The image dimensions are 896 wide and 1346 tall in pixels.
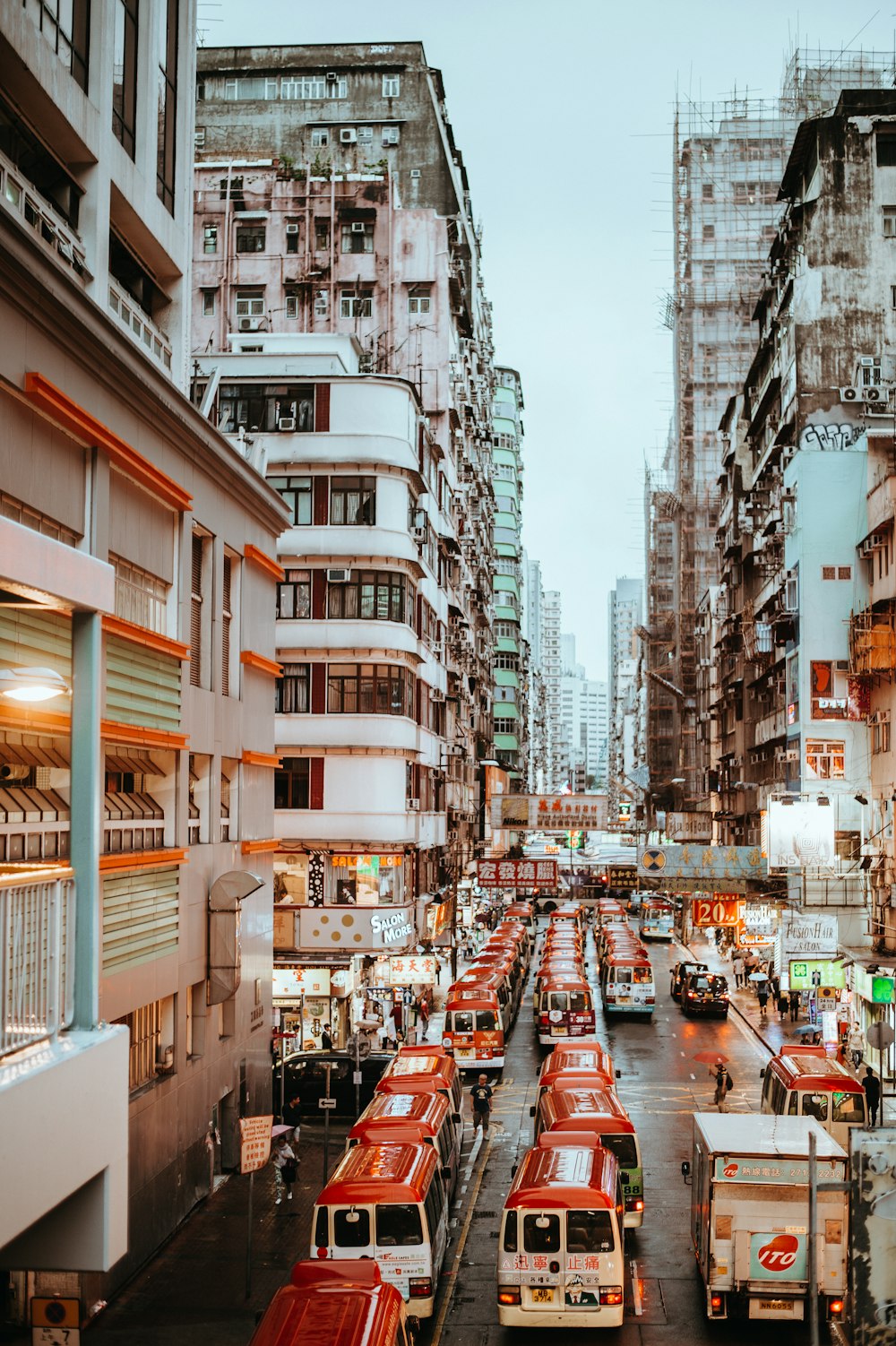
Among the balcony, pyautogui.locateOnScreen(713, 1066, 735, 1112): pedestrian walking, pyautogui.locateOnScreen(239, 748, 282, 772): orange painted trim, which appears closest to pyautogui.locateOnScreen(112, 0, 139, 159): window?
pyautogui.locateOnScreen(239, 748, 282, 772): orange painted trim

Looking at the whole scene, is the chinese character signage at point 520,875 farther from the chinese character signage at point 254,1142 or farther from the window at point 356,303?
the chinese character signage at point 254,1142

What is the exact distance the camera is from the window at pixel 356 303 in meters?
56.6

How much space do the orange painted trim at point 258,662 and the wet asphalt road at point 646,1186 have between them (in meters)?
10.4

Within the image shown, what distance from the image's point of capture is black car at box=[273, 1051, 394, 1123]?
103 feet

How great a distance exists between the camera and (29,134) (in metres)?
18.7

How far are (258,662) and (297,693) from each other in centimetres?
Answer: 1305

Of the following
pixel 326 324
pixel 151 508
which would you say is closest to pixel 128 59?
pixel 151 508

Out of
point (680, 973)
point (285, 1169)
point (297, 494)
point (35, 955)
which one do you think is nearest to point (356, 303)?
point (297, 494)

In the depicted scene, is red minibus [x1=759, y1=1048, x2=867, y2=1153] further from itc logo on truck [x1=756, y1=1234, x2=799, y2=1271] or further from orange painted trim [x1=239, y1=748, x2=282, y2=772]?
orange painted trim [x1=239, y1=748, x2=282, y2=772]

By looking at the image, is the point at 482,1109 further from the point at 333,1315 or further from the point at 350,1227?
the point at 333,1315

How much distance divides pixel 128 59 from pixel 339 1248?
17.3 m

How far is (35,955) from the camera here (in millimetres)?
6863

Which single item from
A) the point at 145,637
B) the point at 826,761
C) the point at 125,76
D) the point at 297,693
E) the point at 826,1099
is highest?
the point at 125,76

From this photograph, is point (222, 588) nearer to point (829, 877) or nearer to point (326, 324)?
point (829, 877)
